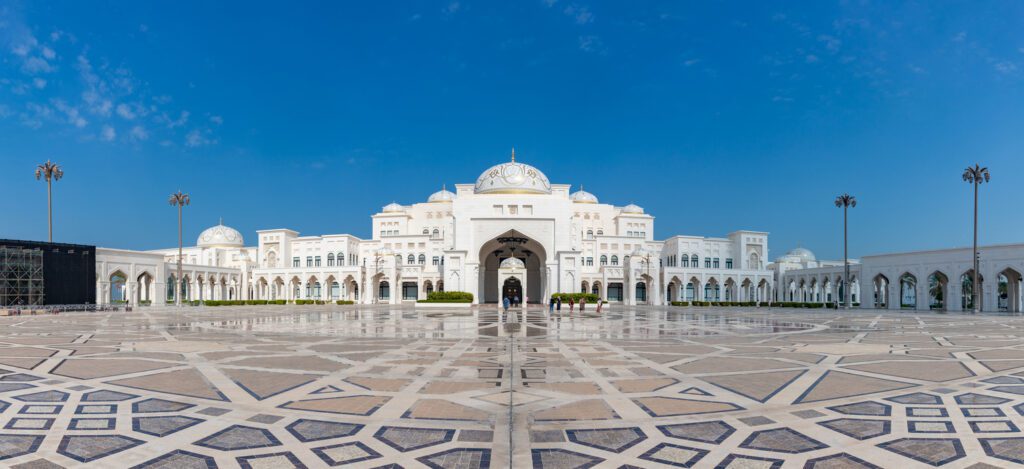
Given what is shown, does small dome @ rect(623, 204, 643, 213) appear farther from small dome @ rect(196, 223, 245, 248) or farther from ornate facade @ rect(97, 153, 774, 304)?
small dome @ rect(196, 223, 245, 248)

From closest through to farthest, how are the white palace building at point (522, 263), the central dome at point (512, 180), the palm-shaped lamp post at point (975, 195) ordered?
1. the palm-shaped lamp post at point (975, 195)
2. the white palace building at point (522, 263)
3. the central dome at point (512, 180)

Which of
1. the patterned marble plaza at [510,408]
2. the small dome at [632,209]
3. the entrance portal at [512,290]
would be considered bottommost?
the entrance portal at [512,290]

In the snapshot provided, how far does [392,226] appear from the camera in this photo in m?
66.6

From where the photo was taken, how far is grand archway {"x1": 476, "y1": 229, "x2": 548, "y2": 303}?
47125mm

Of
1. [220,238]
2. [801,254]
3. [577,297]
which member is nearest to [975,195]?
[577,297]

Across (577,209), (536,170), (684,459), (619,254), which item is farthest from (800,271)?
(684,459)

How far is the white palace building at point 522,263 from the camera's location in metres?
43.3

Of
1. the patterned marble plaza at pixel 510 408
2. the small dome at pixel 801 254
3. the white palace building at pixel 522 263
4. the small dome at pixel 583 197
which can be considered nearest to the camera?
the patterned marble plaza at pixel 510 408

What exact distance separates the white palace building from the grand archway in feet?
0.46

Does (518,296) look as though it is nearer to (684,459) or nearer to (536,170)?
(536,170)

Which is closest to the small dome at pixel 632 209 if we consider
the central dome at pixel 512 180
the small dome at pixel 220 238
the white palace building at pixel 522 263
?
the white palace building at pixel 522 263

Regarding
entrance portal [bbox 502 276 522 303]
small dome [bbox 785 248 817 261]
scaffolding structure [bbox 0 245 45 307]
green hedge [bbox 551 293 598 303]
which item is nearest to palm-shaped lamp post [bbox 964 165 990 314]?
green hedge [bbox 551 293 598 303]

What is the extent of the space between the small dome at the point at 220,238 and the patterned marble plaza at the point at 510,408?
221 feet

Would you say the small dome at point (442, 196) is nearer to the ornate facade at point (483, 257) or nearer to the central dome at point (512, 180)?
the ornate facade at point (483, 257)
